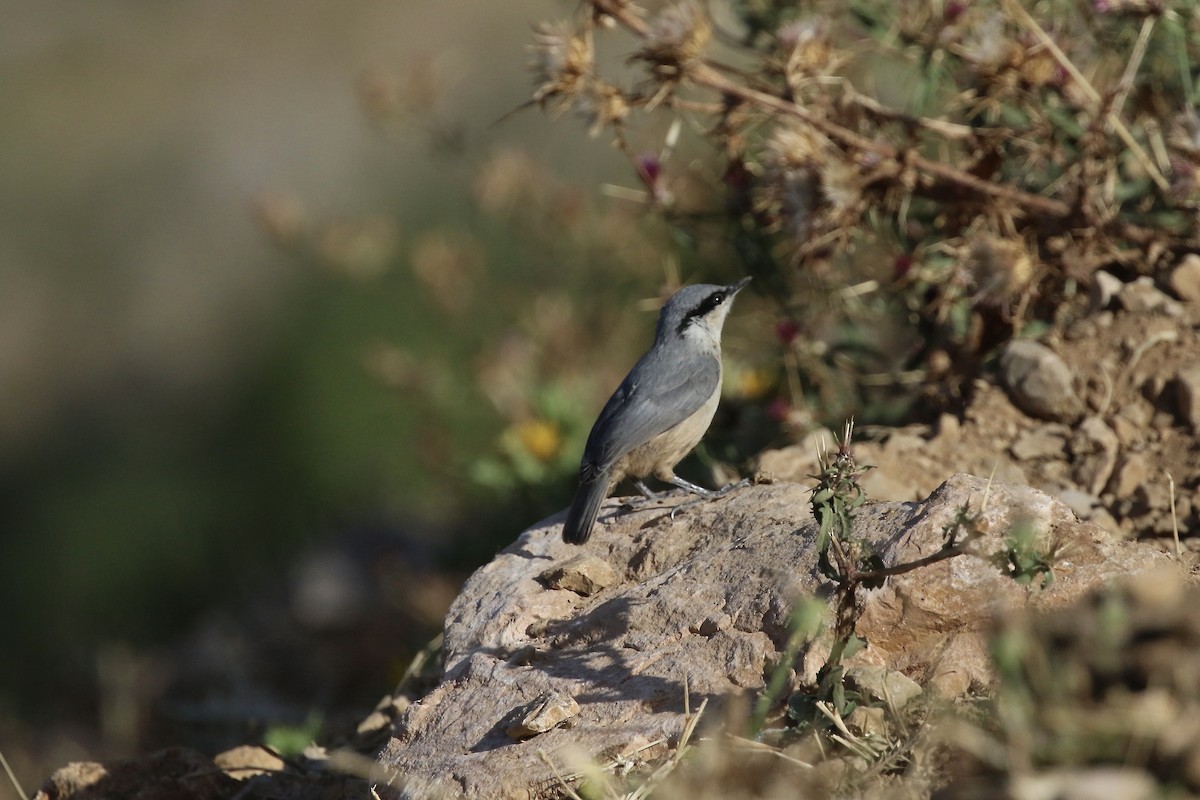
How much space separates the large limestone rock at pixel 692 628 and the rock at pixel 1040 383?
1.19 metres

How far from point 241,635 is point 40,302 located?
8619mm

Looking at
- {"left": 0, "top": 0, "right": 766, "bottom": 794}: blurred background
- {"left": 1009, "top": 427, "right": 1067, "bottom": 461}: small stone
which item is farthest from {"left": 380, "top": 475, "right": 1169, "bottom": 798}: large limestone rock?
{"left": 0, "top": 0, "right": 766, "bottom": 794}: blurred background

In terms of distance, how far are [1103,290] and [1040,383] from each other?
517mm

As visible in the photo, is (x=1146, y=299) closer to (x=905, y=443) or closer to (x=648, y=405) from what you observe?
(x=905, y=443)

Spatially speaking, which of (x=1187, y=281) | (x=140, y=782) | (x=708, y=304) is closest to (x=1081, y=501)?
(x=1187, y=281)

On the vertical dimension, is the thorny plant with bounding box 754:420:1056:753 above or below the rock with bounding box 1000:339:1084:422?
above

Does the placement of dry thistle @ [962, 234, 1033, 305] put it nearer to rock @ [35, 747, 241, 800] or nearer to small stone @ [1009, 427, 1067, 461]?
small stone @ [1009, 427, 1067, 461]

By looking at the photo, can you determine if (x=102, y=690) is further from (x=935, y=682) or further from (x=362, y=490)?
(x=935, y=682)

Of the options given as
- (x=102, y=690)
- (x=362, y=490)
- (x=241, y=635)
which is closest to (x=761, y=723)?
(x=241, y=635)

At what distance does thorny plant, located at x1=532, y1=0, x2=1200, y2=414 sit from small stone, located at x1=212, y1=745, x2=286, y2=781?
8.09 feet

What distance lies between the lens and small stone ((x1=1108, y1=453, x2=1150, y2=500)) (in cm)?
413

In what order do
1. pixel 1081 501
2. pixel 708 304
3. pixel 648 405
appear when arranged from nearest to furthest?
pixel 1081 501 < pixel 648 405 < pixel 708 304

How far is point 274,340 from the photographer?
11875 millimetres

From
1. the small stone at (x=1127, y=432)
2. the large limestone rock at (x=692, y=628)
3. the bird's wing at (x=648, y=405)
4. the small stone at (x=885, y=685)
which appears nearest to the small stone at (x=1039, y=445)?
the small stone at (x=1127, y=432)
